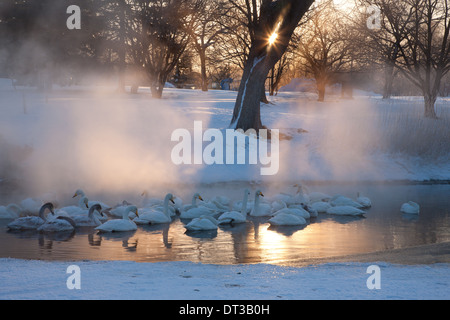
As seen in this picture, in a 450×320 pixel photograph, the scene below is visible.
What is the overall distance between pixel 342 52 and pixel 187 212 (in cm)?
3542

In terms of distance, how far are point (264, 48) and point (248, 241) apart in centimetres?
1340

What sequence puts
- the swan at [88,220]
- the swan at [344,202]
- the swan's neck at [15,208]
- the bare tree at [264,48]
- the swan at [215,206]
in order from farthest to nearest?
the bare tree at [264,48] → the swan at [344,202] → the swan at [215,206] → the swan's neck at [15,208] → the swan at [88,220]

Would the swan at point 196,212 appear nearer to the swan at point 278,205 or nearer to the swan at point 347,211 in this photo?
the swan at point 278,205

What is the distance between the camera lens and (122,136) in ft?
69.8

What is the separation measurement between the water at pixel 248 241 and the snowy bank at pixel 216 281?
126 cm

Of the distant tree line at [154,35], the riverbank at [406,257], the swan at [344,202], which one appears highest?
the distant tree line at [154,35]

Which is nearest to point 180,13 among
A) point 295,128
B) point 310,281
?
point 295,128

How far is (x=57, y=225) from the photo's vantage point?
11.4 metres

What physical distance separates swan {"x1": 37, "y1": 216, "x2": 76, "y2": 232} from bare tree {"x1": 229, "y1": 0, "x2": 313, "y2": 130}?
12.6m

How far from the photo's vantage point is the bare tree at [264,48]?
21953 millimetres

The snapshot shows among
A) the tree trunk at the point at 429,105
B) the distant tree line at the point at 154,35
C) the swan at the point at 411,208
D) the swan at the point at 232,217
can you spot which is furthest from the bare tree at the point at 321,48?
the swan at the point at 232,217

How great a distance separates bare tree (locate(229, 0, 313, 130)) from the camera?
21953 millimetres

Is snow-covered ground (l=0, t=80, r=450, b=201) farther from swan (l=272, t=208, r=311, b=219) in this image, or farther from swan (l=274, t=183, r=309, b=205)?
swan (l=272, t=208, r=311, b=219)

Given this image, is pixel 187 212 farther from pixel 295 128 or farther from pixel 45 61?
pixel 45 61
